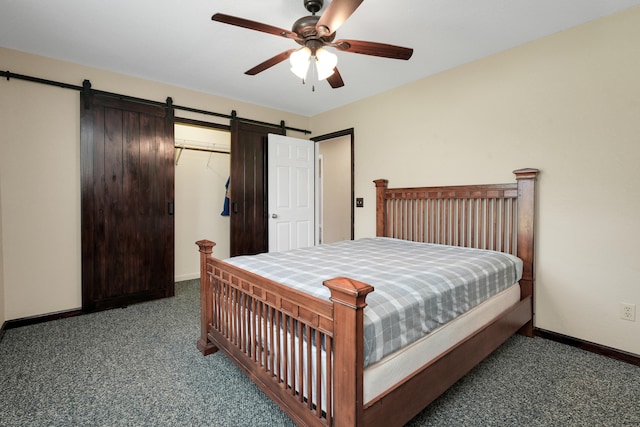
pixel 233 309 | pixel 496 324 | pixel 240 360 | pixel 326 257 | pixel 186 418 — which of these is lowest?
pixel 186 418

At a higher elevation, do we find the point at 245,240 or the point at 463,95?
the point at 463,95

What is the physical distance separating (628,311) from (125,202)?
171 inches

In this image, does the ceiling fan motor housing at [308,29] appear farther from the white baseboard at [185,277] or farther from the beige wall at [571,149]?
the white baseboard at [185,277]

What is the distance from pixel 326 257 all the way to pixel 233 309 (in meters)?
0.73

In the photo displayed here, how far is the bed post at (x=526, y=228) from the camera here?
7.97 feet

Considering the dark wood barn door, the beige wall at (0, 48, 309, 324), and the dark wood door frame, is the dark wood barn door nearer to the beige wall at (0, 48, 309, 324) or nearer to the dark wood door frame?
the dark wood door frame

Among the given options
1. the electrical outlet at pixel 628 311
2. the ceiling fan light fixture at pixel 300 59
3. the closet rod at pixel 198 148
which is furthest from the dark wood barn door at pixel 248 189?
the electrical outlet at pixel 628 311

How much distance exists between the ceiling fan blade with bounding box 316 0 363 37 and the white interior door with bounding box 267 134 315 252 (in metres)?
2.45

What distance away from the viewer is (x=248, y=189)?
403 cm

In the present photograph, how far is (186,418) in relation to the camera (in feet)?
4.93

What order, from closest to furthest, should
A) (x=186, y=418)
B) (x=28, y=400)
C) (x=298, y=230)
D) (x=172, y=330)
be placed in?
(x=186, y=418)
(x=28, y=400)
(x=172, y=330)
(x=298, y=230)

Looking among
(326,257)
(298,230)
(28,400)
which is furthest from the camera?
(298,230)

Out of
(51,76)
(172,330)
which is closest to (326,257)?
(172,330)

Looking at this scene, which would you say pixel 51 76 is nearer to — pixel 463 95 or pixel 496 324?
pixel 463 95
